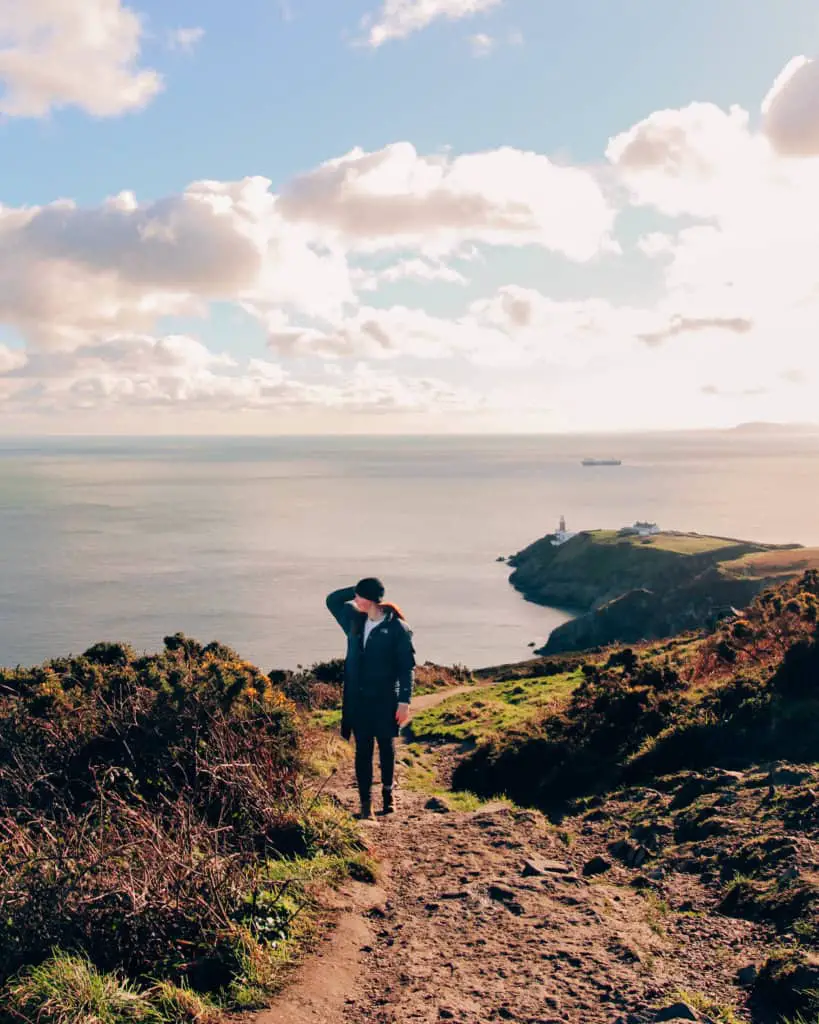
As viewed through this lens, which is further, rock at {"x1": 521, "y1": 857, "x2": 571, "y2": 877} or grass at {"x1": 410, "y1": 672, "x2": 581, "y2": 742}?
grass at {"x1": 410, "y1": 672, "x2": 581, "y2": 742}

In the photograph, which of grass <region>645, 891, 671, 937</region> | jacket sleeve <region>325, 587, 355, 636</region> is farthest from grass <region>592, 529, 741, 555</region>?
grass <region>645, 891, 671, 937</region>

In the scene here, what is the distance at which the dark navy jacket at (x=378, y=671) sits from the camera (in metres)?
8.37

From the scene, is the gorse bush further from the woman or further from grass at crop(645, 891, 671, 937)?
grass at crop(645, 891, 671, 937)

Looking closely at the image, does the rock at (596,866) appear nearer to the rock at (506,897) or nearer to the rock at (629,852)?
the rock at (629,852)

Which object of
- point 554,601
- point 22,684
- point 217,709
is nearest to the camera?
point 217,709

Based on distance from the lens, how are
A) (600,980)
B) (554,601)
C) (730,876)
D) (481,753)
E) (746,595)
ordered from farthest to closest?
(554,601), (746,595), (481,753), (730,876), (600,980)

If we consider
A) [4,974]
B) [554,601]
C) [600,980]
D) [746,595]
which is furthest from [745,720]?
[554,601]

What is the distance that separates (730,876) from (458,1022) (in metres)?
3.55

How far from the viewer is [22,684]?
1639 cm

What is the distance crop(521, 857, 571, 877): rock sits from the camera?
7.32 m

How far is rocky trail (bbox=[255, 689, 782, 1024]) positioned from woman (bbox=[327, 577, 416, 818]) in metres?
1.00

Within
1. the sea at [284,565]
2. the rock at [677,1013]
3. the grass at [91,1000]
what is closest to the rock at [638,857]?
the rock at [677,1013]

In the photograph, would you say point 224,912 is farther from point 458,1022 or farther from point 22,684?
point 22,684

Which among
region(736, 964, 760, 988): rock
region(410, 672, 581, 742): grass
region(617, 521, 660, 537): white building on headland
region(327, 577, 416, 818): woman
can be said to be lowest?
region(617, 521, 660, 537): white building on headland
